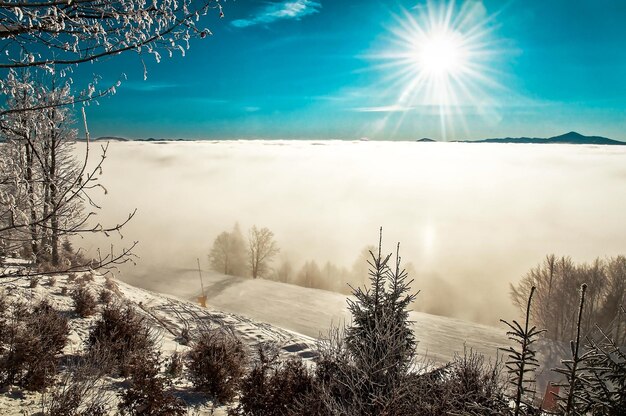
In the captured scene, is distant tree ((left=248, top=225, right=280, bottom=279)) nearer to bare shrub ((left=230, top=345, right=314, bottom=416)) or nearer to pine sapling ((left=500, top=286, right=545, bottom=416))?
bare shrub ((left=230, top=345, right=314, bottom=416))

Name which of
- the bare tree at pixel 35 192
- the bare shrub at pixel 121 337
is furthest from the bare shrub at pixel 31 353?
the bare tree at pixel 35 192

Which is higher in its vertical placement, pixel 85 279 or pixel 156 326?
pixel 85 279

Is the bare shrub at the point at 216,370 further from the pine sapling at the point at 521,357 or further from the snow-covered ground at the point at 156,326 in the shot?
the pine sapling at the point at 521,357

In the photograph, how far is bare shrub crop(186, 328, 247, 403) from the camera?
9.54 m

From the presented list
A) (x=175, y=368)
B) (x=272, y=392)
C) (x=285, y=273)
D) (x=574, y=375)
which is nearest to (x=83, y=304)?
(x=175, y=368)

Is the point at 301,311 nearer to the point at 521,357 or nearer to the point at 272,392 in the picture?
the point at 272,392

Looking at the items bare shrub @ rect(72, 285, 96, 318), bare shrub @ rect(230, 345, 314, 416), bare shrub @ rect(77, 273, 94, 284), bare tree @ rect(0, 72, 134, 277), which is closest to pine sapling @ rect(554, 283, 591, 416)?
bare tree @ rect(0, 72, 134, 277)

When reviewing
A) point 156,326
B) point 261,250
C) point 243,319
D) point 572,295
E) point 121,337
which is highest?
point 121,337

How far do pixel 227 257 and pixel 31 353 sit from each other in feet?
→ 189

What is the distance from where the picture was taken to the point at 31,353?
814cm

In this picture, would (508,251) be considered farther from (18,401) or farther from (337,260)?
(18,401)

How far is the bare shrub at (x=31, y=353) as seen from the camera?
7.77m

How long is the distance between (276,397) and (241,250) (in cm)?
6091

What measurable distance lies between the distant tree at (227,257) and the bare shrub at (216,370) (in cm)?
5493
